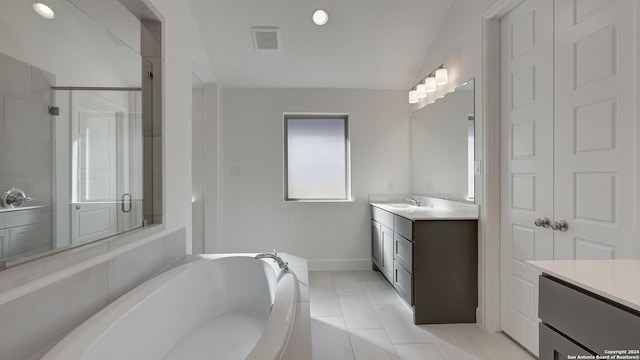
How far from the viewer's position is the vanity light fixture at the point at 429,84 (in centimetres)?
289

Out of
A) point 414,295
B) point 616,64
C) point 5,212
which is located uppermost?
point 616,64

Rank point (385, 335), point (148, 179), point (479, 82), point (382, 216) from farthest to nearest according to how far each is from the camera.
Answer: point (382, 216)
point (479, 82)
point (385, 335)
point (148, 179)

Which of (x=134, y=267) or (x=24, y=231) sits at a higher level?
(x=24, y=231)

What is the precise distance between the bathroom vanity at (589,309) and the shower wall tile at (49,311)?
1.68 metres

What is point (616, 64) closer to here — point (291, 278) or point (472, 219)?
point (472, 219)

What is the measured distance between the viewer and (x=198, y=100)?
372 centimetres

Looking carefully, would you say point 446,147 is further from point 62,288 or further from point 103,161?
point 62,288

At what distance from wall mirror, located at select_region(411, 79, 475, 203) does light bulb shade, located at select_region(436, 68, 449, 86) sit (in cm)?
14

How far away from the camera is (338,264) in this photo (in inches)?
150

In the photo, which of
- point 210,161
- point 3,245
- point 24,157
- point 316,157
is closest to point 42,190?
point 24,157

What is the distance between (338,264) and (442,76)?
7.87 ft

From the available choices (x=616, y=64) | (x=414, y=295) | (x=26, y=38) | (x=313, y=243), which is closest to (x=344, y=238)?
(x=313, y=243)

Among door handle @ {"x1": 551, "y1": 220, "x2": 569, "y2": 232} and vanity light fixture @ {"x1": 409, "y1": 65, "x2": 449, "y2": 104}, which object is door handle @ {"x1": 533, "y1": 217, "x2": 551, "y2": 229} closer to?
door handle @ {"x1": 551, "y1": 220, "x2": 569, "y2": 232}

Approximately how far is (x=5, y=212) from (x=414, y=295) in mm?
2457
